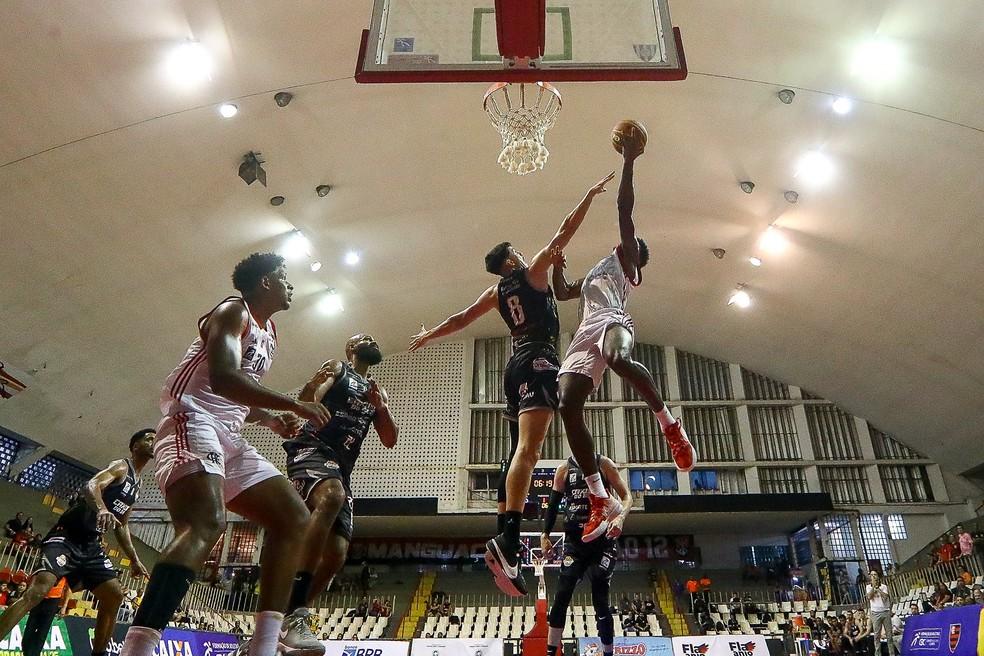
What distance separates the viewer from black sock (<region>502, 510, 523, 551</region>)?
3646 mm

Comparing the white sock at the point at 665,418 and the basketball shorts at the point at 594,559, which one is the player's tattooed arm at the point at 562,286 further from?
the basketball shorts at the point at 594,559

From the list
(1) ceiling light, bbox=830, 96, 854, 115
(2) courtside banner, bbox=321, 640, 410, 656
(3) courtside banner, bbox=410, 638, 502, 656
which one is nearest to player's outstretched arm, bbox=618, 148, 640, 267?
(1) ceiling light, bbox=830, 96, 854, 115

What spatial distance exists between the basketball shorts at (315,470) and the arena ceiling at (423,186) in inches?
287

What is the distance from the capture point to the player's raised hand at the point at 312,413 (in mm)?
2508

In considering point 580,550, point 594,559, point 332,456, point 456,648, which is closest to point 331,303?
point 456,648

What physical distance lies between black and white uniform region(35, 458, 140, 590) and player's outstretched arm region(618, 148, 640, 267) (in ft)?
13.6

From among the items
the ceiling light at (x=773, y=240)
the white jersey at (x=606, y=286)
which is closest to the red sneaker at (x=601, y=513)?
the white jersey at (x=606, y=286)

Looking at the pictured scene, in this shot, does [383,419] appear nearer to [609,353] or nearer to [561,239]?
[609,353]

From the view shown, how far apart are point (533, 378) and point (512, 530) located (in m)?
0.90

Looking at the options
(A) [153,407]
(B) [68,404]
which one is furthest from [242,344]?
(A) [153,407]

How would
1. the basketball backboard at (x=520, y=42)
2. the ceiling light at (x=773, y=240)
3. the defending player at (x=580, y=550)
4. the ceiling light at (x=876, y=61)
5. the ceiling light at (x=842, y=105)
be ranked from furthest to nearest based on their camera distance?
the ceiling light at (x=773, y=240) → the ceiling light at (x=842, y=105) → the ceiling light at (x=876, y=61) → the defending player at (x=580, y=550) → the basketball backboard at (x=520, y=42)

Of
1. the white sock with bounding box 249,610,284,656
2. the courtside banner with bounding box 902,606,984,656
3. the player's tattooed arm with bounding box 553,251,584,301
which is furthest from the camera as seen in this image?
the courtside banner with bounding box 902,606,984,656

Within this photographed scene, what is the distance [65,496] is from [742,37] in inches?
665

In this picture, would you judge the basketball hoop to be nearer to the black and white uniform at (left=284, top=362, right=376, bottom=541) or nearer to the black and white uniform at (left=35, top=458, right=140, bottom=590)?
the black and white uniform at (left=284, top=362, right=376, bottom=541)
